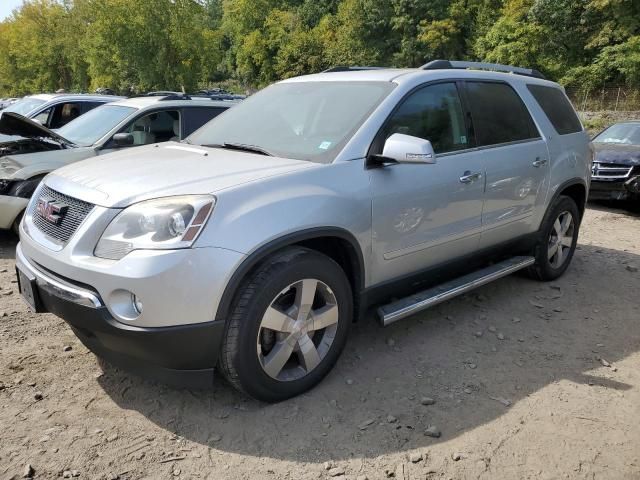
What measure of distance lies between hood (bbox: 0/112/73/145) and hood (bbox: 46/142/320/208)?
9.60ft

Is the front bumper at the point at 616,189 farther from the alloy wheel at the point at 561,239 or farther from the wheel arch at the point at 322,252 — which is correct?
the wheel arch at the point at 322,252

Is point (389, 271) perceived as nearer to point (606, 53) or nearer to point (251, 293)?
point (251, 293)

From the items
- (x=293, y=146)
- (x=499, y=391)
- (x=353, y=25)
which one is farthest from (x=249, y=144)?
(x=353, y=25)

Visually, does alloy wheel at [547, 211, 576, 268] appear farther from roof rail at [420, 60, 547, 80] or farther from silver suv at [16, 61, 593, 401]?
roof rail at [420, 60, 547, 80]

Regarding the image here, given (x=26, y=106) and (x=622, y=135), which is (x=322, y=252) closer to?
(x=26, y=106)

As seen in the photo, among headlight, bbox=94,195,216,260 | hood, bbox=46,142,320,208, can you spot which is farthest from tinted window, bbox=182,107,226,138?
headlight, bbox=94,195,216,260

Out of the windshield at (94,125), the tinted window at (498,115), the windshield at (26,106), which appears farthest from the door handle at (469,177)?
the windshield at (26,106)

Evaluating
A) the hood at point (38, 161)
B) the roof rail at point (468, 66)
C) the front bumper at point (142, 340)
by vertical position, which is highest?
the roof rail at point (468, 66)

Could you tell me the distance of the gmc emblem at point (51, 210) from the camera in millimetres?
2822

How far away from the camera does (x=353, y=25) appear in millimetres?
55531

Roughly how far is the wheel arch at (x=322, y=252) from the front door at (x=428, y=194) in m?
0.14

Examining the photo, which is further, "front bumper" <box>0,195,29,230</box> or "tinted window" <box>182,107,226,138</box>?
"tinted window" <box>182,107,226,138</box>

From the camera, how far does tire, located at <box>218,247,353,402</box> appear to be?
8.71 ft

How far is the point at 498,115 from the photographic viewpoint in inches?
164
